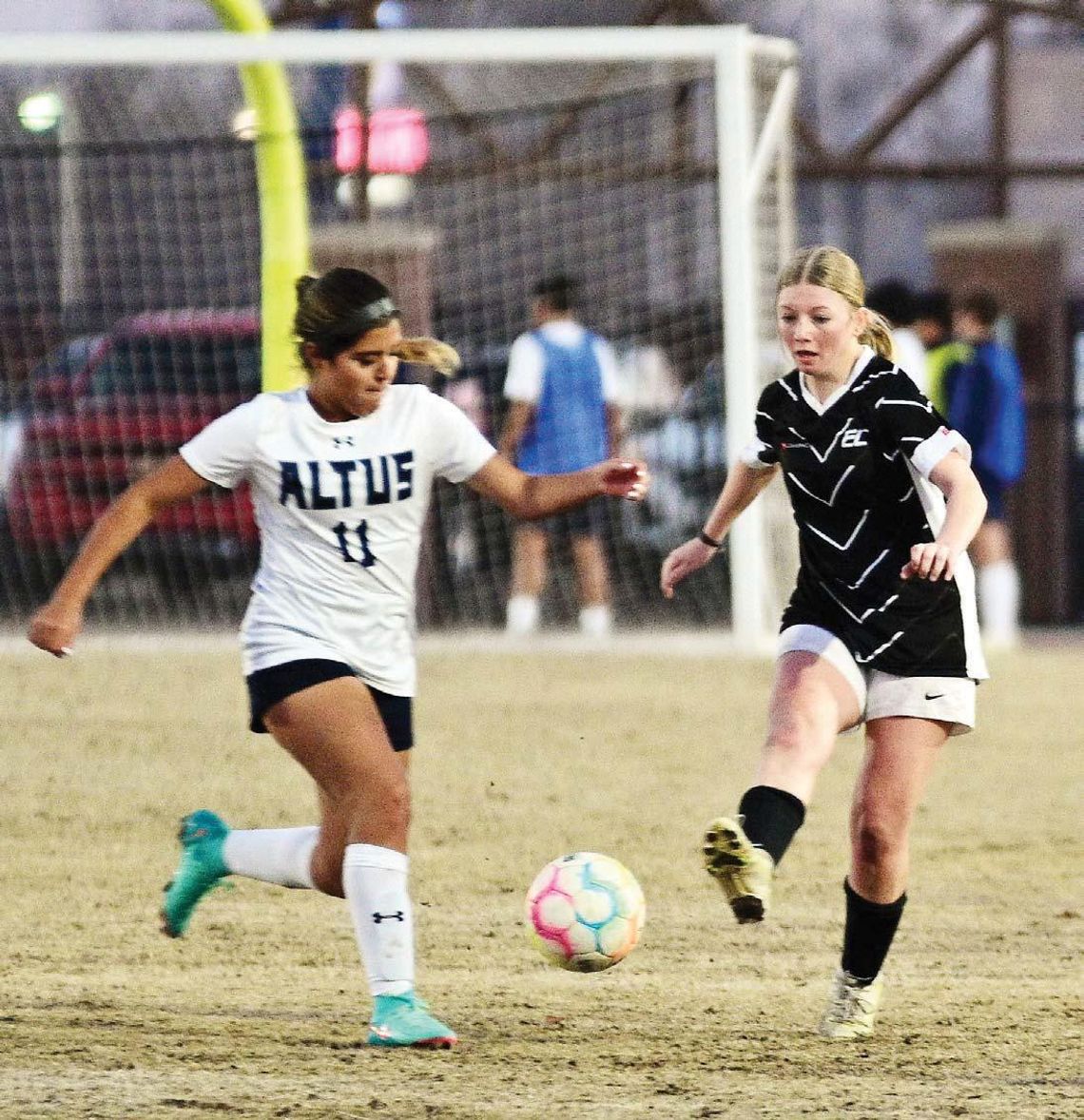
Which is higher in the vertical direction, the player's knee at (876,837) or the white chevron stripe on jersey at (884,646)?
the white chevron stripe on jersey at (884,646)

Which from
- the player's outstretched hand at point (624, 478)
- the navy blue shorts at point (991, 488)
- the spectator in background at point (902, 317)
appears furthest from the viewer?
the navy blue shorts at point (991, 488)

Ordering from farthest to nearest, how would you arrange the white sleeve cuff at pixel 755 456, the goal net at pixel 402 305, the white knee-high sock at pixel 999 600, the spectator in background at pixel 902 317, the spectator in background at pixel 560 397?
1. the goal net at pixel 402 305
2. the white knee-high sock at pixel 999 600
3. the spectator in background at pixel 560 397
4. the spectator in background at pixel 902 317
5. the white sleeve cuff at pixel 755 456

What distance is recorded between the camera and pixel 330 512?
4.85 metres

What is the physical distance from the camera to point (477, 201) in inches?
643

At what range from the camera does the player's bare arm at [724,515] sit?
519 centimetres

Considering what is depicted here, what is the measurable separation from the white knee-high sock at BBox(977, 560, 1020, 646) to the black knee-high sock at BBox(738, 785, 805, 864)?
350 inches

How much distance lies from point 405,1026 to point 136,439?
10.2 m

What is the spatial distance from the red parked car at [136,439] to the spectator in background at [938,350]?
4245mm

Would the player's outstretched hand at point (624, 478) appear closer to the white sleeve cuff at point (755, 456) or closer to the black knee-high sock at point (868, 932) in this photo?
the white sleeve cuff at point (755, 456)

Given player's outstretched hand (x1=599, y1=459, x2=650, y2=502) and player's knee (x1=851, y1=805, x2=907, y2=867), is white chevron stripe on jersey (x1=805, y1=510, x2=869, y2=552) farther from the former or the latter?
player's knee (x1=851, y1=805, x2=907, y2=867)

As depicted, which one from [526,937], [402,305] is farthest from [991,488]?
[526,937]

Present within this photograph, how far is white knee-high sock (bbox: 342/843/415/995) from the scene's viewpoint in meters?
4.78

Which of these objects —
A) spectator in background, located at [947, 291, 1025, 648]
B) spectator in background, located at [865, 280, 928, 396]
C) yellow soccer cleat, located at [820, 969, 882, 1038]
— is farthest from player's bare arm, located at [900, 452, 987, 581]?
spectator in background, located at [947, 291, 1025, 648]

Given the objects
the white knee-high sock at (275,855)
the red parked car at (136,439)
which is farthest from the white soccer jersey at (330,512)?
the red parked car at (136,439)
